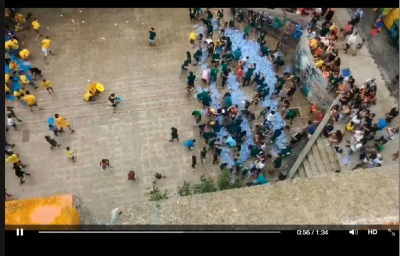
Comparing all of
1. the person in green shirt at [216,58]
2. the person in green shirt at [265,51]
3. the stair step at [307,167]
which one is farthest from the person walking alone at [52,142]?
the person in green shirt at [265,51]

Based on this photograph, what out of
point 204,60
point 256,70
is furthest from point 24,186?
point 256,70

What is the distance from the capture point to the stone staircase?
16.4 m

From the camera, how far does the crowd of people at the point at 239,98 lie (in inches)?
680

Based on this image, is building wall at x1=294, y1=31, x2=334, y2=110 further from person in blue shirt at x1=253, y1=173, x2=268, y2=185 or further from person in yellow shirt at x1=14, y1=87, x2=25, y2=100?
person in yellow shirt at x1=14, y1=87, x2=25, y2=100

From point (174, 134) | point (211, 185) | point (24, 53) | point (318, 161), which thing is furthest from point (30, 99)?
point (318, 161)

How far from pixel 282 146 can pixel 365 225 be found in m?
8.35

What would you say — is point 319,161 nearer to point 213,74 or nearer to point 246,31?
point 213,74

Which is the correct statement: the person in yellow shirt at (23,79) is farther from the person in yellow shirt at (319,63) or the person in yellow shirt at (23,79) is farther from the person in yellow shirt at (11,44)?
the person in yellow shirt at (319,63)

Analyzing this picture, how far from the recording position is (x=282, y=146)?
17.8 meters

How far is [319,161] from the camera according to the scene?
16.7 meters

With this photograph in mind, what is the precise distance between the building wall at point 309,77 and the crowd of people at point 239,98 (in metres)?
0.49

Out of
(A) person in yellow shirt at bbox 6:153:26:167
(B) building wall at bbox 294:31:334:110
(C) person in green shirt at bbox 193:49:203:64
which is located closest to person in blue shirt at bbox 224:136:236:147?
(B) building wall at bbox 294:31:334:110

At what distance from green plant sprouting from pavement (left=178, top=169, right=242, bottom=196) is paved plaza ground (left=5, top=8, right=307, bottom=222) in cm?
120

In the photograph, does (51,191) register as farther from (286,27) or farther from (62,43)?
(286,27)
